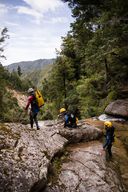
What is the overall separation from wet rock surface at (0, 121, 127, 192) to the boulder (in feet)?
34.0

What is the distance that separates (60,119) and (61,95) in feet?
86.6

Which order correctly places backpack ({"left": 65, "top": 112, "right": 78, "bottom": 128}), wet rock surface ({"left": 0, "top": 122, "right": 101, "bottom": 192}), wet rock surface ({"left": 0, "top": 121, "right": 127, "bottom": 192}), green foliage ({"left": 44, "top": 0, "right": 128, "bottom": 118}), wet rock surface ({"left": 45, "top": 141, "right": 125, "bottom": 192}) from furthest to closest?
green foliage ({"left": 44, "top": 0, "right": 128, "bottom": 118})
backpack ({"left": 65, "top": 112, "right": 78, "bottom": 128})
wet rock surface ({"left": 45, "top": 141, "right": 125, "bottom": 192})
wet rock surface ({"left": 0, "top": 121, "right": 127, "bottom": 192})
wet rock surface ({"left": 0, "top": 122, "right": 101, "bottom": 192})

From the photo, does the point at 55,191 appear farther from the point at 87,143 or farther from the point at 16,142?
the point at 87,143

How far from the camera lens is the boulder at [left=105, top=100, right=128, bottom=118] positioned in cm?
2620

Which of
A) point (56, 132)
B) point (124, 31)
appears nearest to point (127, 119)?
point (124, 31)

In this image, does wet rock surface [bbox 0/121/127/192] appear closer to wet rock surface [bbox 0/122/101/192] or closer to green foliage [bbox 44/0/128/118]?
wet rock surface [bbox 0/122/101/192]

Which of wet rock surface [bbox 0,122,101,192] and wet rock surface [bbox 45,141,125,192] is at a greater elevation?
wet rock surface [bbox 0,122,101,192]

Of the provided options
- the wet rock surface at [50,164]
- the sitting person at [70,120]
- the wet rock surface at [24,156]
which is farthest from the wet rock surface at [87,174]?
the sitting person at [70,120]

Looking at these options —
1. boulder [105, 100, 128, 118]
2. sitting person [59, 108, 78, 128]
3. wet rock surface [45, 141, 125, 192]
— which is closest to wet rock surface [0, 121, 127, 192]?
wet rock surface [45, 141, 125, 192]

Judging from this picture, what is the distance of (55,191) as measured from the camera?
444 inches

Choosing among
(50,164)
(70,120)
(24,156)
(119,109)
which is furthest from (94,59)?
(24,156)

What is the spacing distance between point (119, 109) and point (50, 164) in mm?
15640

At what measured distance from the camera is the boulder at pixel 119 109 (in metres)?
26.2

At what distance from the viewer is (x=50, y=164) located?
487 inches
